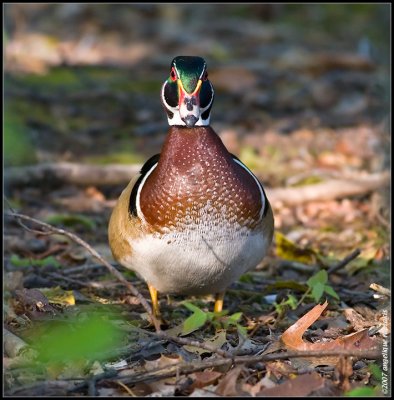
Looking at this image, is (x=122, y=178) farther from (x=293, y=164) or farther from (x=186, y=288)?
(x=186, y=288)

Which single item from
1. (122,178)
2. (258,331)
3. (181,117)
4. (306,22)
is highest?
(306,22)

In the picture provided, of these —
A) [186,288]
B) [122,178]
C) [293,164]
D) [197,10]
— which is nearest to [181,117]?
[186,288]

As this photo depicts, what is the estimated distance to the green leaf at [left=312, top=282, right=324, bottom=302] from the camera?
14.4 feet

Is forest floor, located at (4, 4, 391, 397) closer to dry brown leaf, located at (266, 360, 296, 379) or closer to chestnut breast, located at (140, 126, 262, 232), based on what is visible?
dry brown leaf, located at (266, 360, 296, 379)

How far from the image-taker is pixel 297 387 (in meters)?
3.09

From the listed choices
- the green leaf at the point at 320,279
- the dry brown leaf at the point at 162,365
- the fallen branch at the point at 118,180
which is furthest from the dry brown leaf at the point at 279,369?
the fallen branch at the point at 118,180

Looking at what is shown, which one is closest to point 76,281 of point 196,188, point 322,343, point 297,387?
point 196,188

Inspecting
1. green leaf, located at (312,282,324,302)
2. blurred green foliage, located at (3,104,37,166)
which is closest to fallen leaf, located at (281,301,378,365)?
green leaf, located at (312,282,324,302)

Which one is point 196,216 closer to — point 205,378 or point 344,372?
point 205,378

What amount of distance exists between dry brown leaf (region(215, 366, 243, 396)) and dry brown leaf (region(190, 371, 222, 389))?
0.05 m

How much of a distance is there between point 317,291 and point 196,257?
737 millimetres

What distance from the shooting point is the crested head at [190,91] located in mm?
4168

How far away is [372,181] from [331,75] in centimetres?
401

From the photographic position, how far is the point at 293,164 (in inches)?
306
